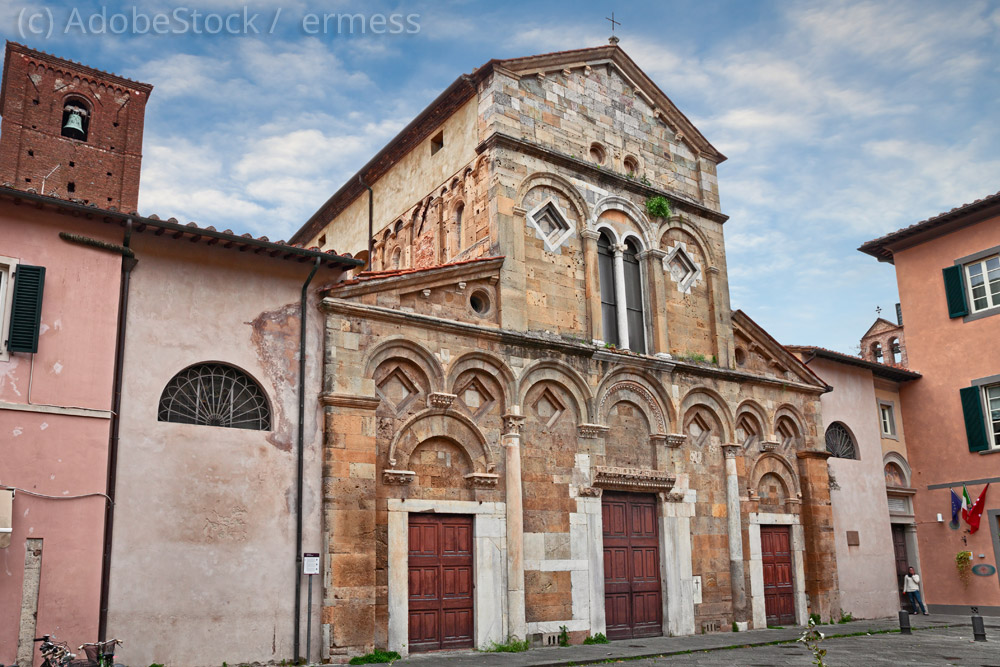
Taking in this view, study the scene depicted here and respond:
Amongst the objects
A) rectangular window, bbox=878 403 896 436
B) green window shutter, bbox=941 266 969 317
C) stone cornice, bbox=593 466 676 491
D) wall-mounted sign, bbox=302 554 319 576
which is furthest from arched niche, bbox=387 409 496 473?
green window shutter, bbox=941 266 969 317

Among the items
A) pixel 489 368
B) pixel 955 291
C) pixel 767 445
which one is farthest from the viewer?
pixel 955 291

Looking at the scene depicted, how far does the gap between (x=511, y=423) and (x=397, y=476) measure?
2.52m

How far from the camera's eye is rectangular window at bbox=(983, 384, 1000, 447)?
22.0 metres

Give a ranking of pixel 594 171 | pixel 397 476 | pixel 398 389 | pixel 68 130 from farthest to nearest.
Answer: pixel 68 130
pixel 594 171
pixel 398 389
pixel 397 476

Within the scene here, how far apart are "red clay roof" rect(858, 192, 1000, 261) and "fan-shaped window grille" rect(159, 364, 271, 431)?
747 inches

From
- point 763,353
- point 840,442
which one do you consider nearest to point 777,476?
point 763,353

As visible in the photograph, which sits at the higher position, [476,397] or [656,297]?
[656,297]

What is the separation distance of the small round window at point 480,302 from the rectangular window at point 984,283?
14566mm

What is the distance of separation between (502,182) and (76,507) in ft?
30.9

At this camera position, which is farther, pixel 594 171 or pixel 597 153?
pixel 597 153

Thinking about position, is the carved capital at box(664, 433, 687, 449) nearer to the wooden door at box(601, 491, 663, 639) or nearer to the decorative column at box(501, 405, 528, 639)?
the wooden door at box(601, 491, 663, 639)

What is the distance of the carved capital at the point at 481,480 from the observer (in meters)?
14.6

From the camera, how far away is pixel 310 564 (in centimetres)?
1227

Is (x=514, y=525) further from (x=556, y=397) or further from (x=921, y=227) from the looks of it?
(x=921, y=227)
